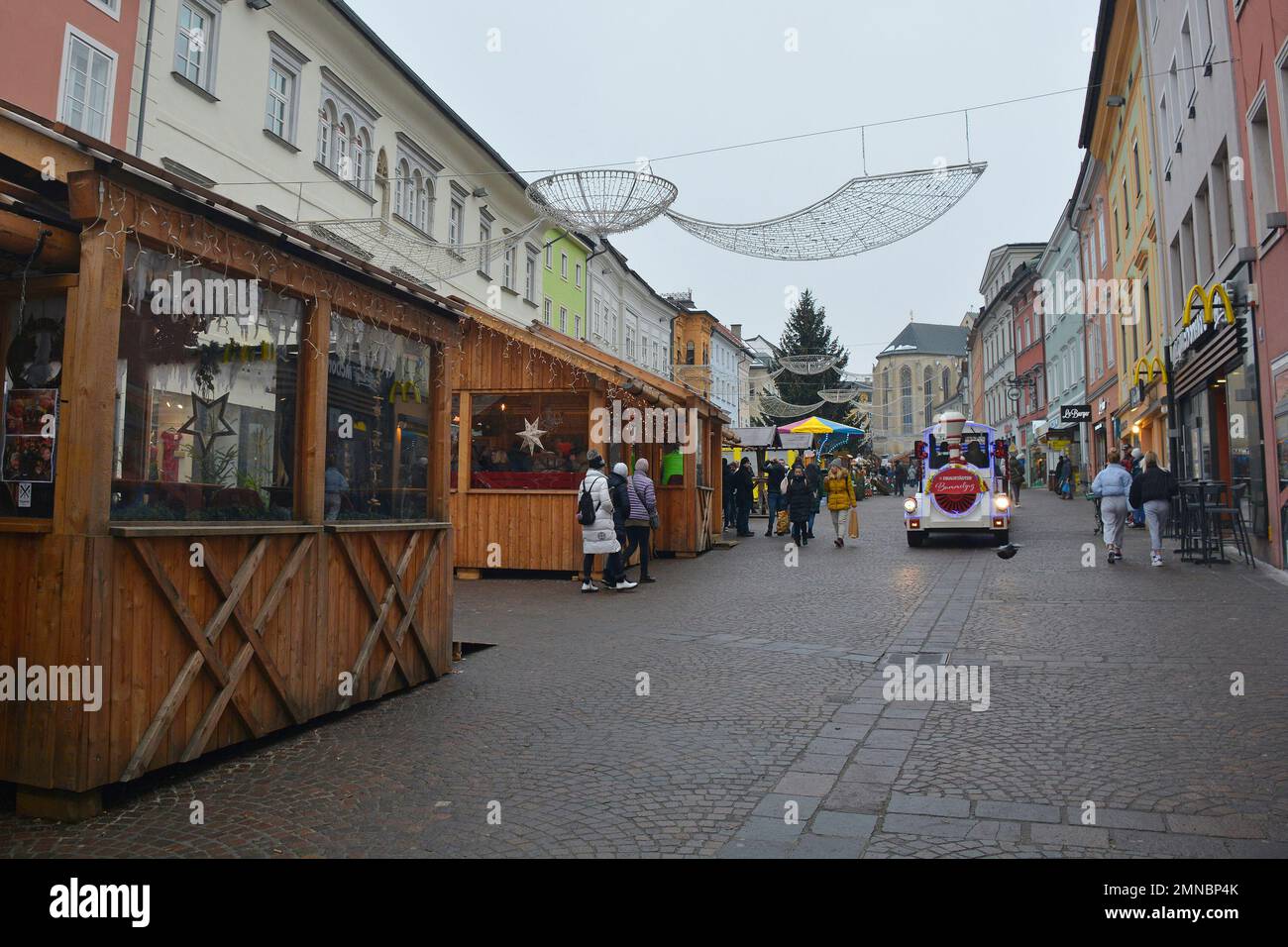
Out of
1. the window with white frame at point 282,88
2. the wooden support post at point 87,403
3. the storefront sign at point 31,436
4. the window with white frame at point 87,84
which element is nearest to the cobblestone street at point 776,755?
the wooden support post at point 87,403

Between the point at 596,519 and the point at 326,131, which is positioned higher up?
the point at 326,131

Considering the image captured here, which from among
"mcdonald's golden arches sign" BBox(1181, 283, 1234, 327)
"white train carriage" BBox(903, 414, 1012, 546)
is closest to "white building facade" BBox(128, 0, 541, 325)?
"white train carriage" BBox(903, 414, 1012, 546)

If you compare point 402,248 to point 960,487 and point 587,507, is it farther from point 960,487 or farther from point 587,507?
point 960,487

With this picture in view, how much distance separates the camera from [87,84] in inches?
653

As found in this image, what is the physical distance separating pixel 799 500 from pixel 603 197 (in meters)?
10.5

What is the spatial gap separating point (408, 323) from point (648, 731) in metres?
3.51

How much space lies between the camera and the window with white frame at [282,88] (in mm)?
21328

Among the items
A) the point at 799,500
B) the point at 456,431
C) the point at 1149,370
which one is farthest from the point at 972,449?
the point at 456,431

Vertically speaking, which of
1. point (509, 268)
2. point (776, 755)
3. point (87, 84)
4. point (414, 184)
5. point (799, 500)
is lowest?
point (776, 755)

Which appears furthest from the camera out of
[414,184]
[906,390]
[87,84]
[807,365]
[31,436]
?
[906,390]

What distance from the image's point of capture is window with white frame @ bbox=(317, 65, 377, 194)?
2344 centimetres

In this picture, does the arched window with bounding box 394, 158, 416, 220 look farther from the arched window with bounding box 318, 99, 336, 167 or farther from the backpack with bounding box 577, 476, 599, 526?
the backpack with bounding box 577, 476, 599, 526

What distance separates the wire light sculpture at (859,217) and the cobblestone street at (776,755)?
4105 millimetres

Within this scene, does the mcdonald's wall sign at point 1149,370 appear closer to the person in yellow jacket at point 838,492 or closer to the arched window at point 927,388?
the person in yellow jacket at point 838,492
